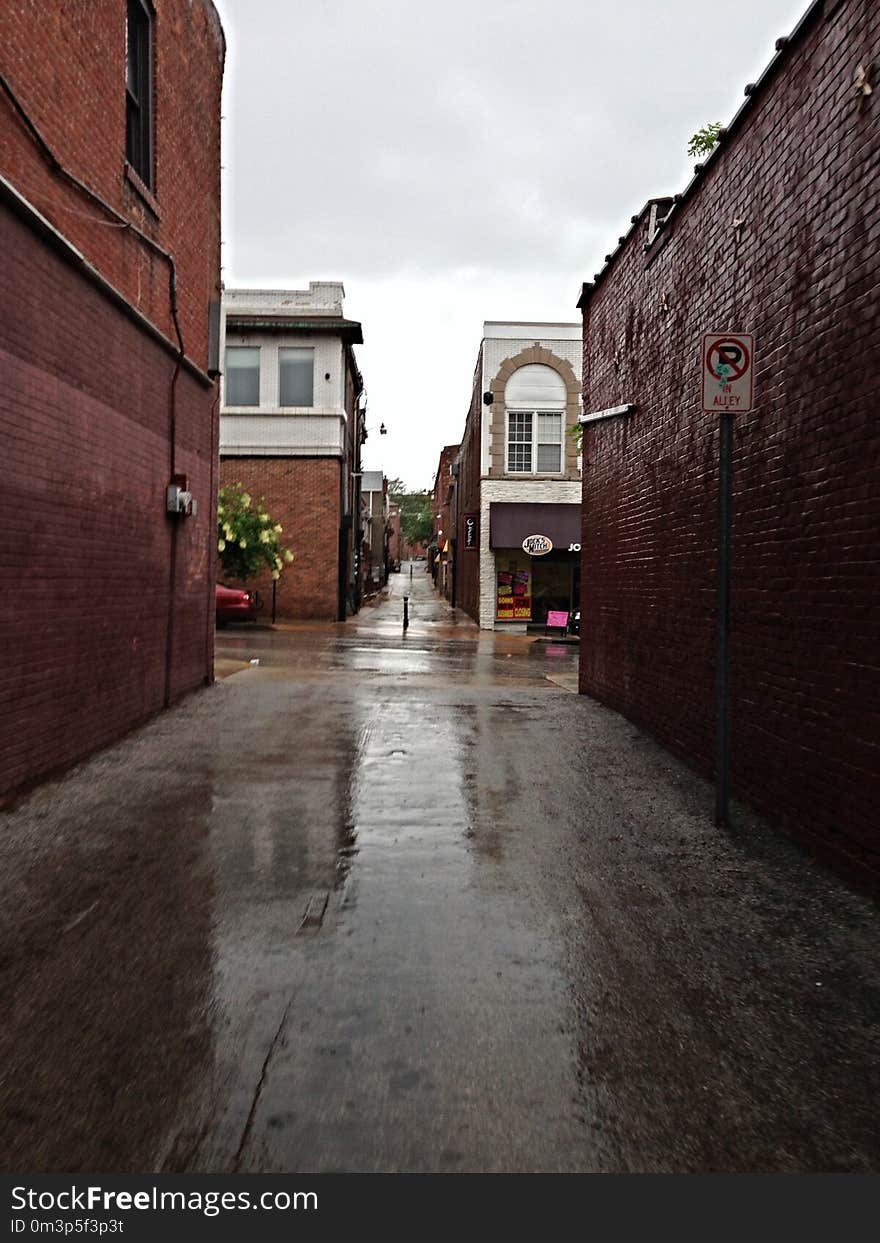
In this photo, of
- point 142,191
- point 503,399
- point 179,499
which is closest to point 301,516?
point 503,399

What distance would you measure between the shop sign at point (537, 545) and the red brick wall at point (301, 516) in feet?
20.4

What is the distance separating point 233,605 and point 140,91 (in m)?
18.1

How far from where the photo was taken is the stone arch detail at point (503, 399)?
3256cm

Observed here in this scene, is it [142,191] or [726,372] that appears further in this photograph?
[142,191]

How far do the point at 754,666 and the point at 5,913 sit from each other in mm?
5032

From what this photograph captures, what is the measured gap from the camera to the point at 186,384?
1227 centimetres

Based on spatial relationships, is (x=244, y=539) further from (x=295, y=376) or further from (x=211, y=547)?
(x=211, y=547)

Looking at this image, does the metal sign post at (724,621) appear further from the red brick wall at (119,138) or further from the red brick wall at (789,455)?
the red brick wall at (119,138)

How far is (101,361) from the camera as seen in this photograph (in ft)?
29.1

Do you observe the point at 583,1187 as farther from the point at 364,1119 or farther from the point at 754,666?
the point at 754,666

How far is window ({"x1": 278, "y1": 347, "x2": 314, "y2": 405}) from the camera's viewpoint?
32.4m

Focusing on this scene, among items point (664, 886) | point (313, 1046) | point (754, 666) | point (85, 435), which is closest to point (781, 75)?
point (754, 666)
